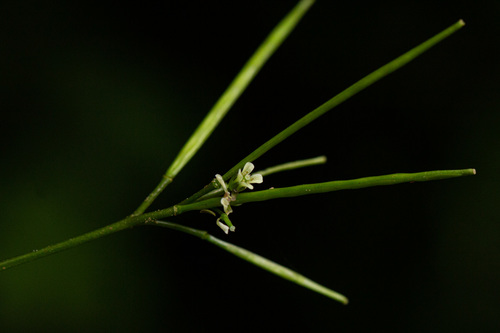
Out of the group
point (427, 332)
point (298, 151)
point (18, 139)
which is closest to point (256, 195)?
point (298, 151)

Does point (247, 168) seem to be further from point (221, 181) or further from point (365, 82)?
point (365, 82)

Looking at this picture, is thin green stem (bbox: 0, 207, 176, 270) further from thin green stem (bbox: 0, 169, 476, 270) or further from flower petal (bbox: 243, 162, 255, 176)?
flower petal (bbox: 243, 162, 255, 176)

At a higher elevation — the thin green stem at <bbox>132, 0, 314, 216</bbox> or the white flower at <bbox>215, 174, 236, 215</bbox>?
the thin green stem at <bbox>132, 0, 314, 216</bbox>

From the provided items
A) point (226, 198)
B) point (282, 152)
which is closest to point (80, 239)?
point (226, 198)

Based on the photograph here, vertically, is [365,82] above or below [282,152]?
below

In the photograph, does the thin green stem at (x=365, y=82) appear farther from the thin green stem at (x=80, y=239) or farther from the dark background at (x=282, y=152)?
the dark background at (x=282, y=152)

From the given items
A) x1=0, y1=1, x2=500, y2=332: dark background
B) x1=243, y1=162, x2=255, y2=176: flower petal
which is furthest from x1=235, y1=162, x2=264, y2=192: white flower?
x1=0, y1=1, x2=500, y2=332: dark background

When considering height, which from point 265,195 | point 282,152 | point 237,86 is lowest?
point 265,195
